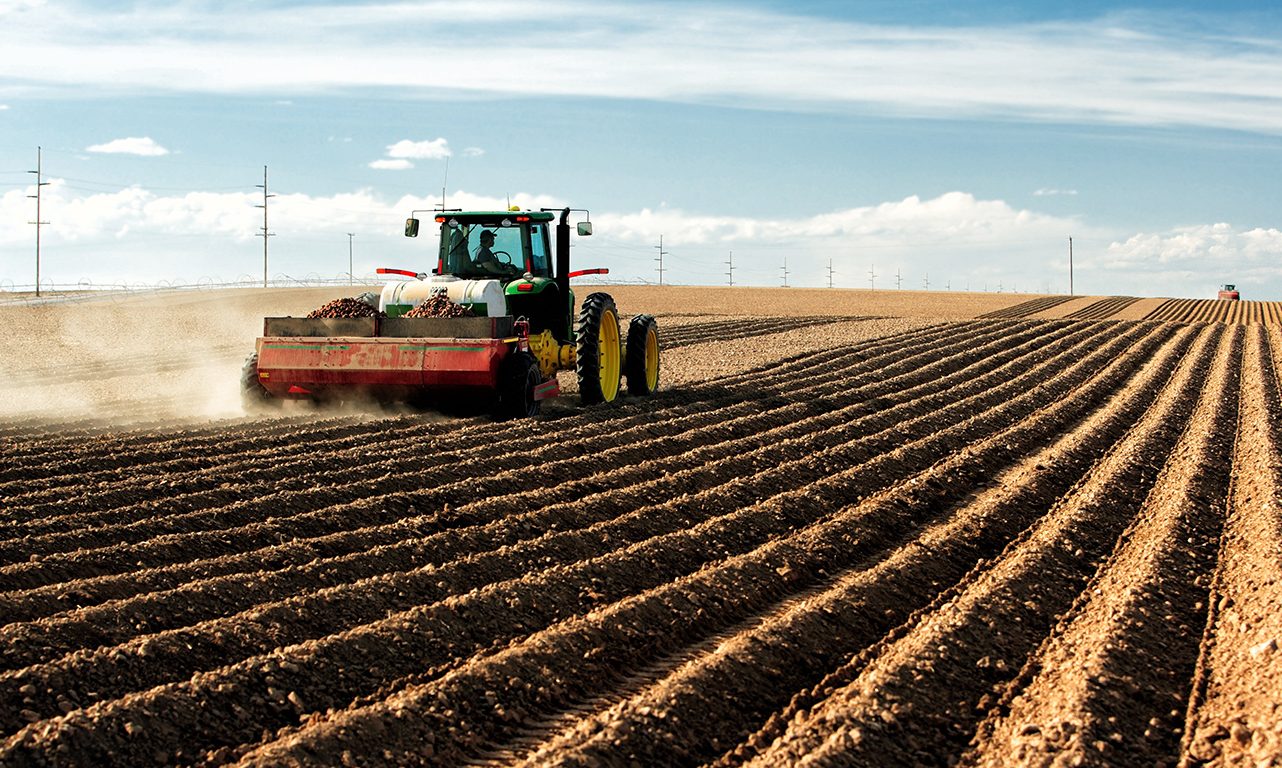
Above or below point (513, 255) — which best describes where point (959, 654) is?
below

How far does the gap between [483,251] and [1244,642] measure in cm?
872

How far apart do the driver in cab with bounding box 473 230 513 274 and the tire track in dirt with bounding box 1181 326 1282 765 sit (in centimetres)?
688

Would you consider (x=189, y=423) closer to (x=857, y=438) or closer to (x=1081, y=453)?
(x=857, y=438)

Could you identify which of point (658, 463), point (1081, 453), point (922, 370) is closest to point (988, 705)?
point (658, 463)

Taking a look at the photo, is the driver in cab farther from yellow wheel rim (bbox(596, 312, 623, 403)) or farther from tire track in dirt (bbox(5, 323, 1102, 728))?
tire track in dirt (bbox(5, 323, 1102, 728))

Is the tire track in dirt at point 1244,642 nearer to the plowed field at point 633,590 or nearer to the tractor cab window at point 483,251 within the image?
the plowed field at point 633,590

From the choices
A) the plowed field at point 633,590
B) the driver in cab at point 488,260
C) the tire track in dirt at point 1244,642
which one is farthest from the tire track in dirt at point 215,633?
the driver in cab at point 488,260

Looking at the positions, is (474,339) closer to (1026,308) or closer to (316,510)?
(316,510)

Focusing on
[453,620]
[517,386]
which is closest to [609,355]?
[517,386]

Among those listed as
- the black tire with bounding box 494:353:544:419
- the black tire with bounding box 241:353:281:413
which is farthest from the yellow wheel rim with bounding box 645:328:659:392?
the black tire with bounding box 241:353:281:413

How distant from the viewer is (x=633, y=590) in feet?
20.6

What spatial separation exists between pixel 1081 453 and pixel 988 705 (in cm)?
667

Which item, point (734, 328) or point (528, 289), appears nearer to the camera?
point (528, 289)

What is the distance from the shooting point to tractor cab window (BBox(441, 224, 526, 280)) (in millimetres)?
A: 12852
